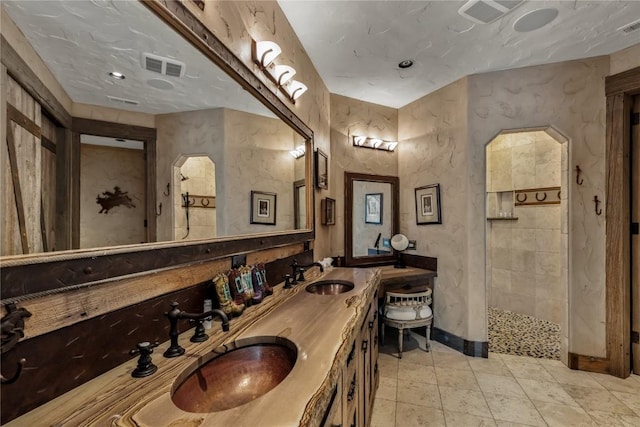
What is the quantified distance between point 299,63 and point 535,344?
366 centimetres

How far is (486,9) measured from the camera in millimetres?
1889

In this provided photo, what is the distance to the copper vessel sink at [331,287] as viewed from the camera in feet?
6.53

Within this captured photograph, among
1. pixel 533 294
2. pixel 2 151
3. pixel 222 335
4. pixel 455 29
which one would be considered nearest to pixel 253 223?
pixel 222 335

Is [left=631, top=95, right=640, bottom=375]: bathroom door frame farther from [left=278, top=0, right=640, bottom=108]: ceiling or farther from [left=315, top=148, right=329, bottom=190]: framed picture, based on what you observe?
[left=315, top=148, right=329, bottom=190]: framed picture

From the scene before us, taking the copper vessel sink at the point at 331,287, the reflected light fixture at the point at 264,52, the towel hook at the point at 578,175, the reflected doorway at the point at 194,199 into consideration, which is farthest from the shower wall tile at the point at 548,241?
the reflected doorway at the point at 194,199

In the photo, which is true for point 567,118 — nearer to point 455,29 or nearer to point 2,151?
point 455,29

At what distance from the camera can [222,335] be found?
1.06 metres

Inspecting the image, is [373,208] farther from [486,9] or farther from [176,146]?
[176,146]

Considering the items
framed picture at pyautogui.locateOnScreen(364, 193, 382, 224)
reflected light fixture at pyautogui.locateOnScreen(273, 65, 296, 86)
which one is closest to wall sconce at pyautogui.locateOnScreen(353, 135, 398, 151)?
framed picture at pyautogui.locateOnScreen(364, 193, 382, 224)

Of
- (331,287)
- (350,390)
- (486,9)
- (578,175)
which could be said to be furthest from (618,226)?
(350,390)

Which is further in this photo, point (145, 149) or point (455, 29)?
point (455, 29)

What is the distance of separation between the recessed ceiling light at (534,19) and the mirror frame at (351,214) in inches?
71.6

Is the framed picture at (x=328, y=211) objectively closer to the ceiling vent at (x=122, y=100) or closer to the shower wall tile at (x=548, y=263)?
the ceiling vent at (x=122, y=100)

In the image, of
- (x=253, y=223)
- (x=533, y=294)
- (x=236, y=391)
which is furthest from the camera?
(x=533, y=294)
